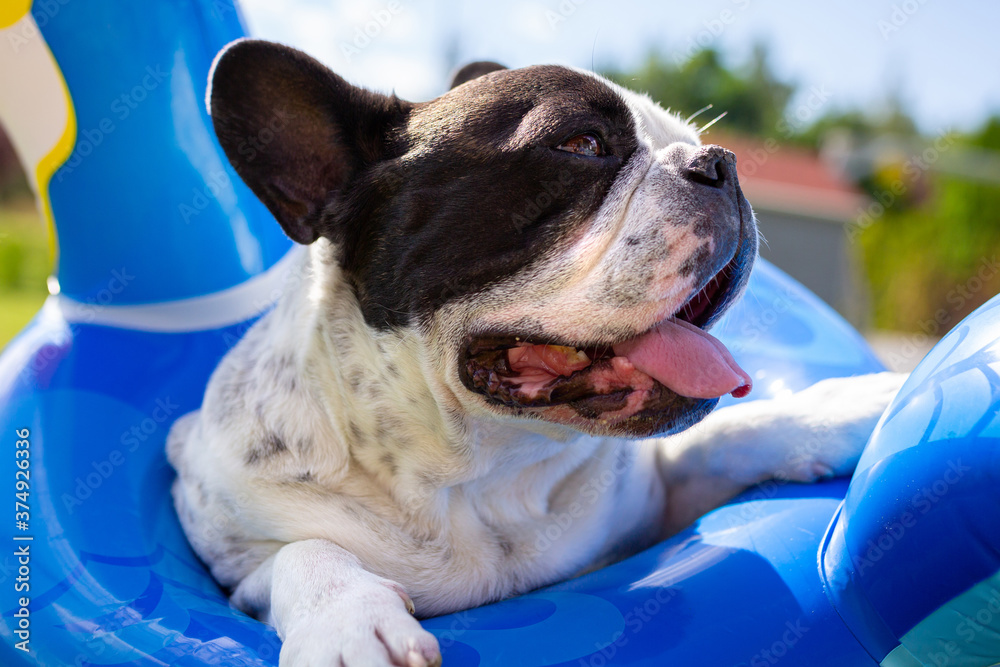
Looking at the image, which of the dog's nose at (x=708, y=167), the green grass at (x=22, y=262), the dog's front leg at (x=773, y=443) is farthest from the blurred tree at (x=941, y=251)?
the green grass at (x=22, y=262)

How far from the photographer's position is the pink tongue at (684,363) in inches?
72.6

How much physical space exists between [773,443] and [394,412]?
3.59 feet

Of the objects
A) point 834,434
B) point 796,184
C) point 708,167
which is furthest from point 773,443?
point 796,184

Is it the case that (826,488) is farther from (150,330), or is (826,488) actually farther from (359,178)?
(150,330)

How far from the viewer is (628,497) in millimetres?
2479

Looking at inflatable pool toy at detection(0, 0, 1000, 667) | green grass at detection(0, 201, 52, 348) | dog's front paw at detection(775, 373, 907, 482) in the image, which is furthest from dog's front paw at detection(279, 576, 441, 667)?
green grass at detection(0, 201, 52, 348)

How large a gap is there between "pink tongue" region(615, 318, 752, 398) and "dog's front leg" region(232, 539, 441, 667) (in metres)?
0.74

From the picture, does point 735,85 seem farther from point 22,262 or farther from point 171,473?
point 171,473

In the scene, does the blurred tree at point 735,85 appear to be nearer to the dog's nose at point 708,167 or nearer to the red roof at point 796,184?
the red roof at point 796,184

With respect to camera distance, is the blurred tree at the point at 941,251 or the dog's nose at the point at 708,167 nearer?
the dog's nose at the point at 708,167

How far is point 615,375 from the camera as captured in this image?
189 centimetres

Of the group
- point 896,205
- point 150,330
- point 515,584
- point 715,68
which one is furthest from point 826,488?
point 715,68

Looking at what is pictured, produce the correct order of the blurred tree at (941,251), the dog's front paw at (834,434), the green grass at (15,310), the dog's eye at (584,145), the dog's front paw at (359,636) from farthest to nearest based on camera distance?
the blurred tree at (941,251) → the green grass at (15,310) → the dog's front paw at (834,434) → the dog's eye at (584,145) → the dog's front paw at (359,636)

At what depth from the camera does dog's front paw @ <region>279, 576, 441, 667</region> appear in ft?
5.01
